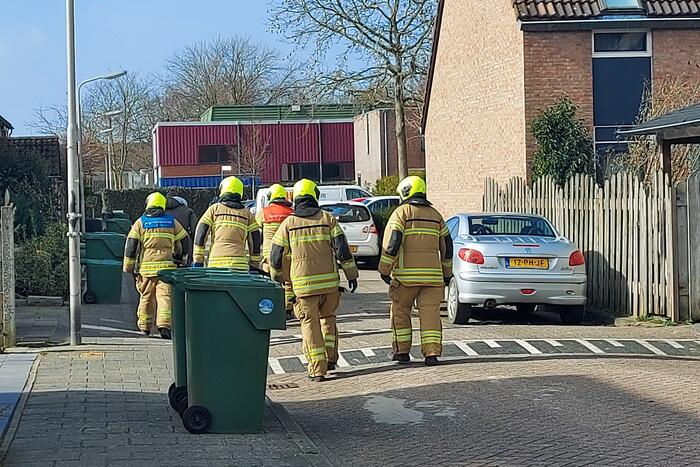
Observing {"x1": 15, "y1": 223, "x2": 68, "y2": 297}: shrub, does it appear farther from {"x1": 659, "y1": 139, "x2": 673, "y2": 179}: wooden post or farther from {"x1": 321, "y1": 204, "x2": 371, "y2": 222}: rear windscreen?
{"x1": 321, "y1": 204, "x2": 371, "y2": 222}: rear windscreen

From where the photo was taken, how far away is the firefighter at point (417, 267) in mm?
10930

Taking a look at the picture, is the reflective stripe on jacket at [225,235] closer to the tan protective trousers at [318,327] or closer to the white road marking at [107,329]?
the white road marking at [107,329]

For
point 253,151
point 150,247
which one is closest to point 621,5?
point 150,247

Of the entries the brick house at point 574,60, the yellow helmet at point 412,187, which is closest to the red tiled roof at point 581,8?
the brick house at point 574,60

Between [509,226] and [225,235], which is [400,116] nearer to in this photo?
[509,226]

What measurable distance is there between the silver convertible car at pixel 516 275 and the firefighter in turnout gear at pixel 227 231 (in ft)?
9.69

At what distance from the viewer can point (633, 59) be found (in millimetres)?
23719

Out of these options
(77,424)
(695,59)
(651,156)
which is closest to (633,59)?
(695,59)

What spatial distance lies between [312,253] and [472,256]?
454cm

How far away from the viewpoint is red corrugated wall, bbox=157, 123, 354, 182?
64125 mm

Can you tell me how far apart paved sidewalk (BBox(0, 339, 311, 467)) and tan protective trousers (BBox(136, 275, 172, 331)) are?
8.41 ft

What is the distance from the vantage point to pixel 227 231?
13.2m

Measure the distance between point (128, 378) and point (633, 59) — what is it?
16.5m

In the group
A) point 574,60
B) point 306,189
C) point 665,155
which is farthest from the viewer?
point 574,60
